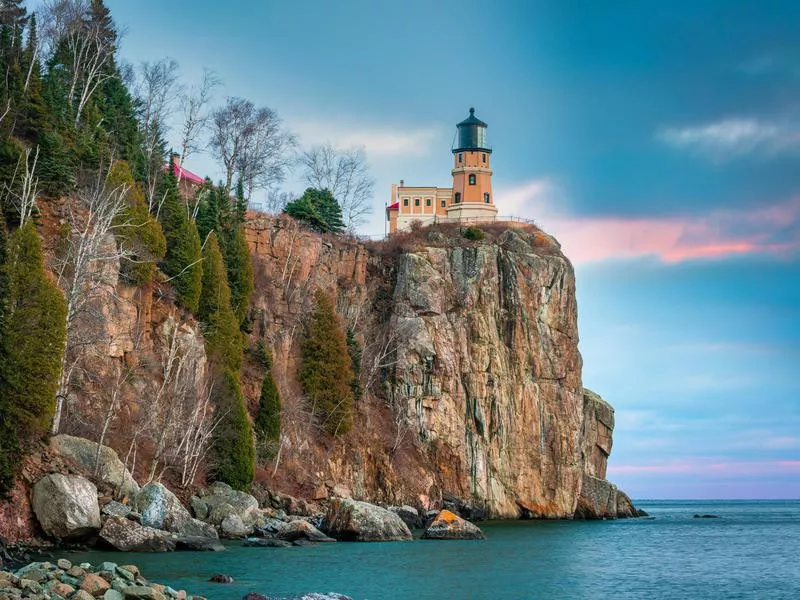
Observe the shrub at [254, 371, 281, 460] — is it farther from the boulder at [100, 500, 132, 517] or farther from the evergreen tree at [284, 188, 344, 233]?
the evergreen tree at [284, 188, 344, 233]

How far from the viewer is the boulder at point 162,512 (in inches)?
1521

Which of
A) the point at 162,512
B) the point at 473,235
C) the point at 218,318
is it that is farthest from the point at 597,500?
the point at 162,512

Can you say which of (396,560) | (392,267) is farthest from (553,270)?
(396,560)

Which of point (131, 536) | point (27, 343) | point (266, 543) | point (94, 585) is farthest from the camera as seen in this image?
point (266, 543)

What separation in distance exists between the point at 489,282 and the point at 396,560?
1736 inches

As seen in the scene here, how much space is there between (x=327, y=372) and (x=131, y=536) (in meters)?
30.5

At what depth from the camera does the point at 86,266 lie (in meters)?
42.6

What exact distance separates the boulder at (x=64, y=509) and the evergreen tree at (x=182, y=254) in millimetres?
21596

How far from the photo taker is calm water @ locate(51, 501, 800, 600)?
30734 mm

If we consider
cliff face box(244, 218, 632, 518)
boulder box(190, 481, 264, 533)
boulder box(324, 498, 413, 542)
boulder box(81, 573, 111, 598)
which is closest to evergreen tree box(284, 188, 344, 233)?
cliff face box(244, 218, 632, 518)

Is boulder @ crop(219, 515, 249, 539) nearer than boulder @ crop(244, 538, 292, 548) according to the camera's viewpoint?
No

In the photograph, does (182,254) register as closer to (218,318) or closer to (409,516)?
(218,318)

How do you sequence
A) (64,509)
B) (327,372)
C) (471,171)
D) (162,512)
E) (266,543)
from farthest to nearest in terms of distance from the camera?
(471,171) < (327,372) < (266,543) < (162,512) < (64,509)

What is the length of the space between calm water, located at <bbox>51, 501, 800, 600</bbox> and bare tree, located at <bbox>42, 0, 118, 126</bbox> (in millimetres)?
34485
